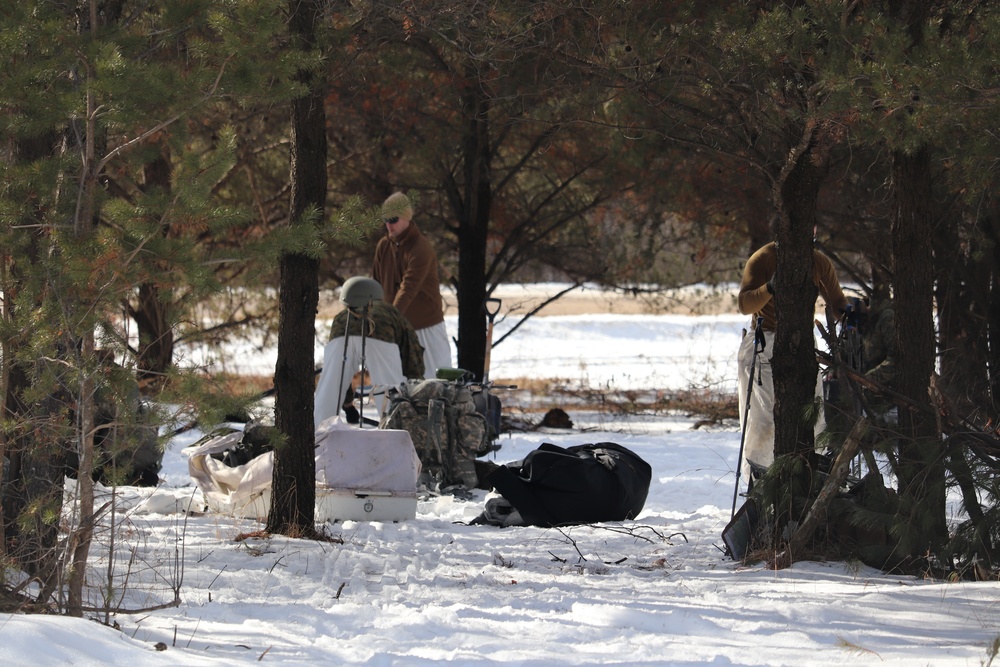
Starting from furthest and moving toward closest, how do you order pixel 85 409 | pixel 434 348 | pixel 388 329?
pixel 434 348
pixel 388 329
pixel 85 409

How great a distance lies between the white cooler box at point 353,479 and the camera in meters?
7.19

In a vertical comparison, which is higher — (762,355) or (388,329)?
(388,329)

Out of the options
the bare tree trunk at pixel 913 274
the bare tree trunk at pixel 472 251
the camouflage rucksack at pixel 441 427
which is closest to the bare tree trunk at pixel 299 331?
the camouflage rucksack at pixel 441 427

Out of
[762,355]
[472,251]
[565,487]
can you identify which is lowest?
[565,487]

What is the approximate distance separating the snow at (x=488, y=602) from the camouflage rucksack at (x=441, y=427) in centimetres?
56

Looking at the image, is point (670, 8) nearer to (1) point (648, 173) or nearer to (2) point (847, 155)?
(2) point (847, 155)

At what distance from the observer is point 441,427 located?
8539 mm

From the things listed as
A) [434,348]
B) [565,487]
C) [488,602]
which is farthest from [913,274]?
[434,348]

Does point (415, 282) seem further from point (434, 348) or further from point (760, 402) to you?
point (760, 402)

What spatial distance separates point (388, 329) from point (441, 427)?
1.19 meters

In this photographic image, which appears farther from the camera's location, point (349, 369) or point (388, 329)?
point (388, 329)

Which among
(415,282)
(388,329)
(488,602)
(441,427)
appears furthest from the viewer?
(415,282)

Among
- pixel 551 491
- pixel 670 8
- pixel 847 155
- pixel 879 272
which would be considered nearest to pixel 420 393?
pixel 551 491

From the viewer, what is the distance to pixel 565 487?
736 centimetres
